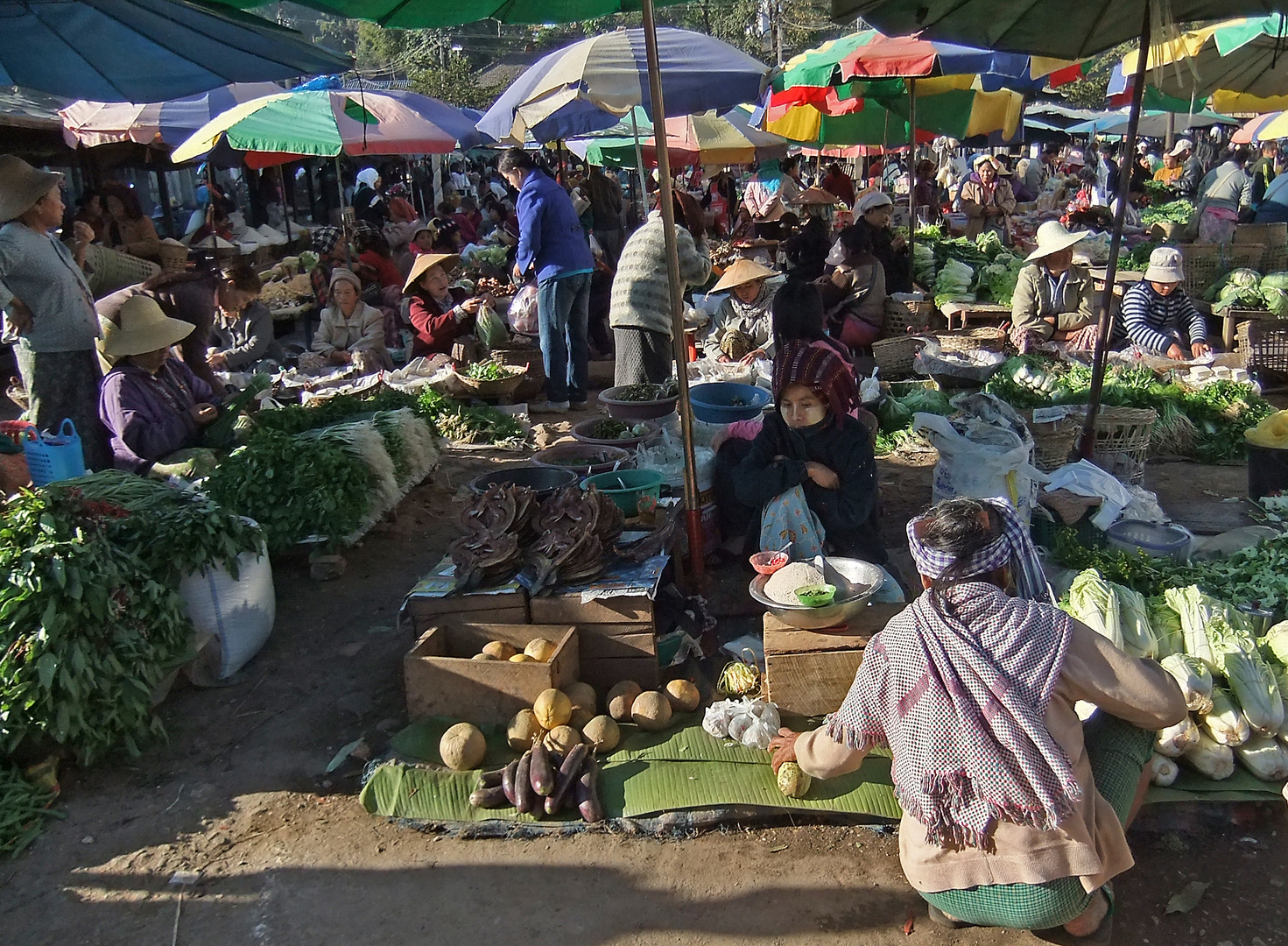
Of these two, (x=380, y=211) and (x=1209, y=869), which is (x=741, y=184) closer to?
(x=380, y=211)

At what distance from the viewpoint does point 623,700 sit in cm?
348

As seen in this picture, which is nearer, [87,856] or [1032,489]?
[87,856]

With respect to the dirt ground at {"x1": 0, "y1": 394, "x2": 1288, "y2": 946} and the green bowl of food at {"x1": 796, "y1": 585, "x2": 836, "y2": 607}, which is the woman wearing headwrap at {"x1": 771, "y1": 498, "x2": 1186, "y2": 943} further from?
the green bowl of food at {"x1": 796, "y1": 585, "x2": 836, "y2": 607}

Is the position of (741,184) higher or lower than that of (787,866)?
higher

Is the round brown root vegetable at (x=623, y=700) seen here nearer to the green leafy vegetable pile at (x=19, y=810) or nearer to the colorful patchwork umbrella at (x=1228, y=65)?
the green leafy vegetable pile at (x=19, y=810)

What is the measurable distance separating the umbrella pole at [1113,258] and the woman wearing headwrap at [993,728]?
3.10 meters

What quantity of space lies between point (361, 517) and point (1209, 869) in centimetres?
392

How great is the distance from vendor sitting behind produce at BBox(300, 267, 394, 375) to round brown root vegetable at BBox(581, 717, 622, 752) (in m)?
5.17

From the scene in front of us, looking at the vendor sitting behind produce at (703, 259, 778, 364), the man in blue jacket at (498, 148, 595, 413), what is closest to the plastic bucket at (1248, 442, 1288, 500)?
the vendor sitting behind produce at (703, 259, 778, 364)

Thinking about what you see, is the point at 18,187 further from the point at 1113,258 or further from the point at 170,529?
the point at 1113,258

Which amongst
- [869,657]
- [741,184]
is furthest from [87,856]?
[741,184]

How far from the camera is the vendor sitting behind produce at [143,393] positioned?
5.02 metres

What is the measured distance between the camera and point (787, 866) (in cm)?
290

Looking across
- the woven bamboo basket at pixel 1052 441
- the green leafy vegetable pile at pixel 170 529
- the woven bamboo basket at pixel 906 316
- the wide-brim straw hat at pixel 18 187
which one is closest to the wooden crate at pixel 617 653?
the green leafy vegetable pile at pixel 170 529
